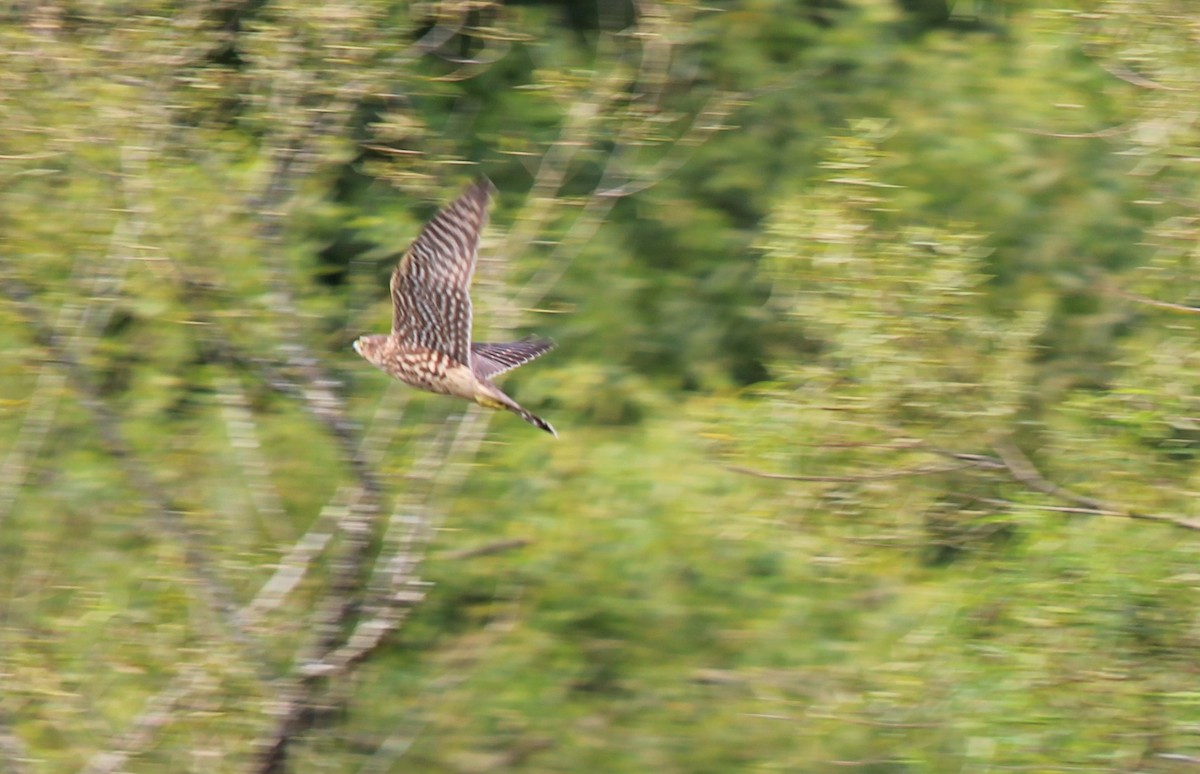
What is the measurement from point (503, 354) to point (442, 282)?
1.06ft

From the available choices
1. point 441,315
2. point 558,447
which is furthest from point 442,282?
point 558,447

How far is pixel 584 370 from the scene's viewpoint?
259 inches

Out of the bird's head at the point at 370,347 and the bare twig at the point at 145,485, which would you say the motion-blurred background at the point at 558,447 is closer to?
the bare twig at the point at 145,485

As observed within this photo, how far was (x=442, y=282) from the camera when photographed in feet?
→ 14.4

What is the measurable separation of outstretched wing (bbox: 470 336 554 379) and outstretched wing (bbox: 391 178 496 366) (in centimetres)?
10

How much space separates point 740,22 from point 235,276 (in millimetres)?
3083

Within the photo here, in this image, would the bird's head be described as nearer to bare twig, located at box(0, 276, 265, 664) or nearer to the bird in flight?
the bird in flight

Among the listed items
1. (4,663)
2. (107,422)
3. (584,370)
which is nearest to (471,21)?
(584,370)

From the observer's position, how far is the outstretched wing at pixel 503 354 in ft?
14.6

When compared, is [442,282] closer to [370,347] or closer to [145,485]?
[370,347]

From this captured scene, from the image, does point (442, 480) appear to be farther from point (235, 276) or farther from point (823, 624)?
point (823, 624)

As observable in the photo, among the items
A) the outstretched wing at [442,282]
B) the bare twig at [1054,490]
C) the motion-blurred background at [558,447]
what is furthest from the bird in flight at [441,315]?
the bare twig at [1054,490]

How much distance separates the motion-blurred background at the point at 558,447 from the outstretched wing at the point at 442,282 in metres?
0.38

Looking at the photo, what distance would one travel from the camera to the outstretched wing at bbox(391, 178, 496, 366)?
4.31 meters
